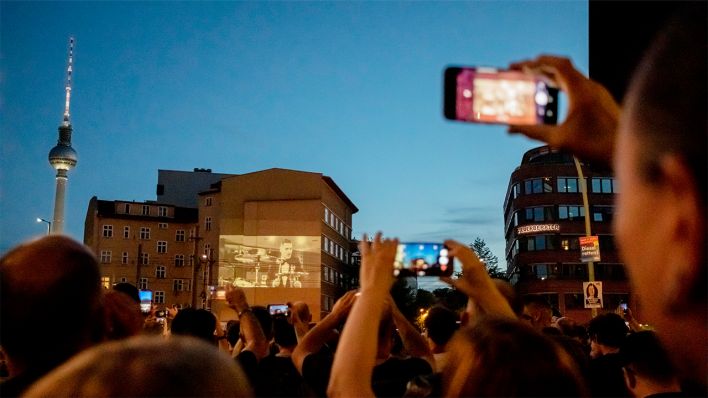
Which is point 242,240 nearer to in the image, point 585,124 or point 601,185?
point 601,185

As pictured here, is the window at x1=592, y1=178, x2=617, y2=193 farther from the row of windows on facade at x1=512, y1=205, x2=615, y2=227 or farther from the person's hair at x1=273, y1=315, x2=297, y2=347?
the person's hair at x1=273, y1=315, x2=297, y2=347

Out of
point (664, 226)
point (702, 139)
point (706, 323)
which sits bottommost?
point (706, 323)

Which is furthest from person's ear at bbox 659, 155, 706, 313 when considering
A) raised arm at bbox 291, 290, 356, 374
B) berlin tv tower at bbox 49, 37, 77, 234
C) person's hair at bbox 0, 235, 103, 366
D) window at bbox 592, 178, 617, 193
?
berlin tv tower at bbox 49, 37, 77, 234

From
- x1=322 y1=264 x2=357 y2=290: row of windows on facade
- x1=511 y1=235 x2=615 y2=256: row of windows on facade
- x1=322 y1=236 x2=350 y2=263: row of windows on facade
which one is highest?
x1=511 y1=235 x2=615 y2=256: row of windows on facade

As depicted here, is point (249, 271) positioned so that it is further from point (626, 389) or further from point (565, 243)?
point (626, 389)

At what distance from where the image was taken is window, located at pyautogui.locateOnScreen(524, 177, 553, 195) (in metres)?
82.1

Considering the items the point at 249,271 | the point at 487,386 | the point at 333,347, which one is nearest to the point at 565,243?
the point at 249,271

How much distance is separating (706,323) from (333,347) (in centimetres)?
628

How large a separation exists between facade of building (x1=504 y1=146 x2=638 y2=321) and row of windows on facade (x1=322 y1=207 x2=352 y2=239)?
23006 mm

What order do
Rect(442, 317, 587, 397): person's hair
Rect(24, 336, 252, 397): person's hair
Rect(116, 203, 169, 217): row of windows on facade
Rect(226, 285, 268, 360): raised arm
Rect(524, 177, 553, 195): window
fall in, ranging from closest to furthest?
Rect(24, 336, 252, 397): person's hair < Rect(442, 317, 587, 397): person's hair < Rect(226, 285, 268, 360): raised arm < Rect(116, 203, 169, 217): row of windows on facade < Rect(524, 177, 553, 195): window

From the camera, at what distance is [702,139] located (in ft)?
3.06

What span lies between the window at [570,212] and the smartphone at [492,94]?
83.3m

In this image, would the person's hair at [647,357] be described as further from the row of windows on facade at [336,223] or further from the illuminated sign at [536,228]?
the row of windows on facade at [336,223]

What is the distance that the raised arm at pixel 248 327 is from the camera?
5.78 m
